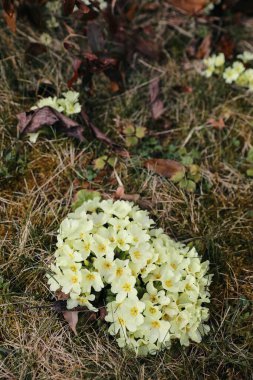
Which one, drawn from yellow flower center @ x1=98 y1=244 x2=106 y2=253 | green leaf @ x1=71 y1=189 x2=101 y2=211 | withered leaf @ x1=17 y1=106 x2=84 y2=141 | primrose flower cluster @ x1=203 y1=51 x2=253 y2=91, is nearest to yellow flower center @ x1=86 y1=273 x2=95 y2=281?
yellow flower center @ x1=98 y1=244 x2=106 y2=253

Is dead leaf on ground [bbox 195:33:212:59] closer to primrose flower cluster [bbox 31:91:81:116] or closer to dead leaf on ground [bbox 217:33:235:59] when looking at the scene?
dead leaf on ground [bbox 217:33:235:59]

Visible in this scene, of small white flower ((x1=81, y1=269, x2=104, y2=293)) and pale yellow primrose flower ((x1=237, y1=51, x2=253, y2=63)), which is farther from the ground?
pale yellow primrose flower ((x1=237, y1=51, x2=253, y2=63))

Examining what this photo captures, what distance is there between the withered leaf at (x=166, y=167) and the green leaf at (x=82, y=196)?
378 mm

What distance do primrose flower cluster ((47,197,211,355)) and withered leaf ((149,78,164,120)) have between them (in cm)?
100

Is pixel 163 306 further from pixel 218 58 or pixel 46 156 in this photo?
pixel 218 58

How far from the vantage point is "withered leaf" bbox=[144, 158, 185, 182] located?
8.66 feet

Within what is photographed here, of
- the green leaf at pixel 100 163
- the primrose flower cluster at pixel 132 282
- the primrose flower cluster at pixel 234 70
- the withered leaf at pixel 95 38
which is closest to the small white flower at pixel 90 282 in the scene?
the primrose flower cluster at pixel 132 282

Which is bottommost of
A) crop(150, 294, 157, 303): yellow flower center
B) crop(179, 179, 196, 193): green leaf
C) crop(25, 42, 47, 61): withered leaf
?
crop(150, 294, 157, 303): yellow flower center

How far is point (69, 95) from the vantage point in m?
2.65

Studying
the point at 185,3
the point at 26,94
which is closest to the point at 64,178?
the point at 26,94

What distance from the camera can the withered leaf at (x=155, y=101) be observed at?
2.91 m

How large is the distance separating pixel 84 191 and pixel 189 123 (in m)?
0.88

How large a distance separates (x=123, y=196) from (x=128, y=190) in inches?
5.2

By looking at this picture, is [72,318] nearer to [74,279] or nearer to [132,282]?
[74,279]
